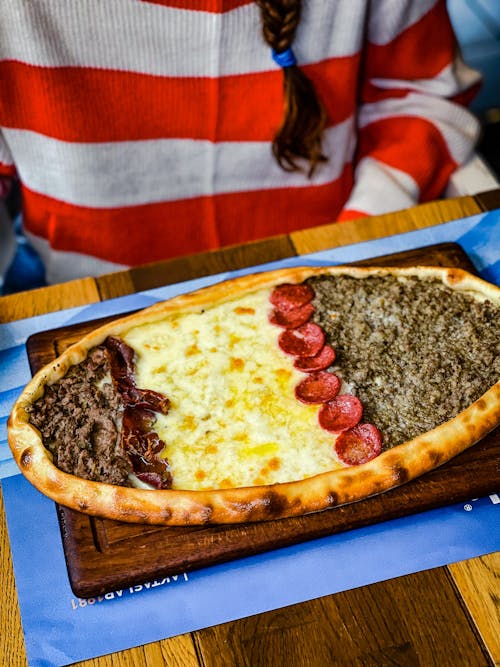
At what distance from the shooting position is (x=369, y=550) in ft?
4.80

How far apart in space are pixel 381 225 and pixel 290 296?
42cm

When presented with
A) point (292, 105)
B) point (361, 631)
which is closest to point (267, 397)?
point (361, 631)

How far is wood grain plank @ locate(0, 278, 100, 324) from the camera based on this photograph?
75.2 inches

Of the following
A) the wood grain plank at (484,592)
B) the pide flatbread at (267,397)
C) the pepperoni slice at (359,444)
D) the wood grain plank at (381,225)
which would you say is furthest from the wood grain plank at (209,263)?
the wood grain plank at (484,592)

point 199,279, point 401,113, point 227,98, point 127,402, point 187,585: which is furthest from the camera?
point 401,113

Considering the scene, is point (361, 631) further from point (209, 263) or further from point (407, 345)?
point (209, 263)

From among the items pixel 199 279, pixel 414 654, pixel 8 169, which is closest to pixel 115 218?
pixel 8 169

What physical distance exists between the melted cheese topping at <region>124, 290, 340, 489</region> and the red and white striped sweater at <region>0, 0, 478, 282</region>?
0.61 m

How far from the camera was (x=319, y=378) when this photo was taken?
1.62 meters

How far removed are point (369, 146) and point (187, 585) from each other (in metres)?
1.48

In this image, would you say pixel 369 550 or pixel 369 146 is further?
pixel 369 146

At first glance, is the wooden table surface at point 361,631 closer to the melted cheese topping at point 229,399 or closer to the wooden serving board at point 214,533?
the wooden serving board at point 214,533

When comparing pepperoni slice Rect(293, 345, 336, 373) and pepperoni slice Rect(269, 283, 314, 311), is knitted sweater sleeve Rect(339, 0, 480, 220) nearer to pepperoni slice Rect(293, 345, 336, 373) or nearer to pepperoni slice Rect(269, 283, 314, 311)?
pepperoni slice Rect(269, 283, 314, 311)

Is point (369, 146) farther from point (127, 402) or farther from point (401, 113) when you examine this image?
point (127, 402)
